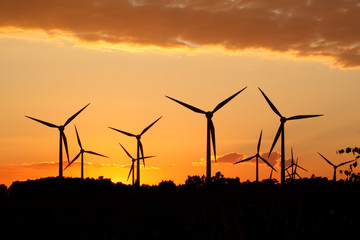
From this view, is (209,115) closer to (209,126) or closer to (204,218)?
(209,126)

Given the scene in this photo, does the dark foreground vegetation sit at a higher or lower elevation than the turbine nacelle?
lower

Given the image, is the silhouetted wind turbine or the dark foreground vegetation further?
→ the silhouetted wind turbine

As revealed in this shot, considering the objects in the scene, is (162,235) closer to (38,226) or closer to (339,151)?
(38,226)

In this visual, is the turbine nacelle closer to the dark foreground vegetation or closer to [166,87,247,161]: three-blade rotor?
[166,87,247,161]: three-blade rotor

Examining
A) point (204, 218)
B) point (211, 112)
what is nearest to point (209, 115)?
point (211, 112)

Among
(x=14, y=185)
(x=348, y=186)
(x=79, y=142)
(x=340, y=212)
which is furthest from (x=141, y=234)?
(x=14, y=185)

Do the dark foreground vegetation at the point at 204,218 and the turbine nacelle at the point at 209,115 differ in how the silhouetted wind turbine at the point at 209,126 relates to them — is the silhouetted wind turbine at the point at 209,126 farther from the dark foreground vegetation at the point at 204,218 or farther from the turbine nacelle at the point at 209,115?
the dark foreground vegetation at the point at 204,218

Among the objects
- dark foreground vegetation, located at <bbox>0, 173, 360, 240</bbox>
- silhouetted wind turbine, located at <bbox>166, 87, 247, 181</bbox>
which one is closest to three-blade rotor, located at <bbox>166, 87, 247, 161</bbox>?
silhouetted wind turbine, located at <bbox>166, 87, 247, 181</bbox>

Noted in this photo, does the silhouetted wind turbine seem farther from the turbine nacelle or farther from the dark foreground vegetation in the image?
the dark foreground vegetation

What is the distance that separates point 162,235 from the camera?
1969 inches

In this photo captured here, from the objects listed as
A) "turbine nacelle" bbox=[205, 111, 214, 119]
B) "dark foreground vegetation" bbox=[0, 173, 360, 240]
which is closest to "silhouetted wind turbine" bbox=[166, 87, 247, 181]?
"turbine nacelle" bbox=[205, 111, 214, 119]

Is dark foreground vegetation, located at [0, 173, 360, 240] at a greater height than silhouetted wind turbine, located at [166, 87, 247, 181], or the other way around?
silhouetted wind turbine, located at [166, 87, 247, 181]

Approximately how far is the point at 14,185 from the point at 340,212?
149573 millimetres

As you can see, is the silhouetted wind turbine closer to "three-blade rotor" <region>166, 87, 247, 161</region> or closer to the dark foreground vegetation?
"three-blade rotor" <region>166, 87, 247, 161</region>
